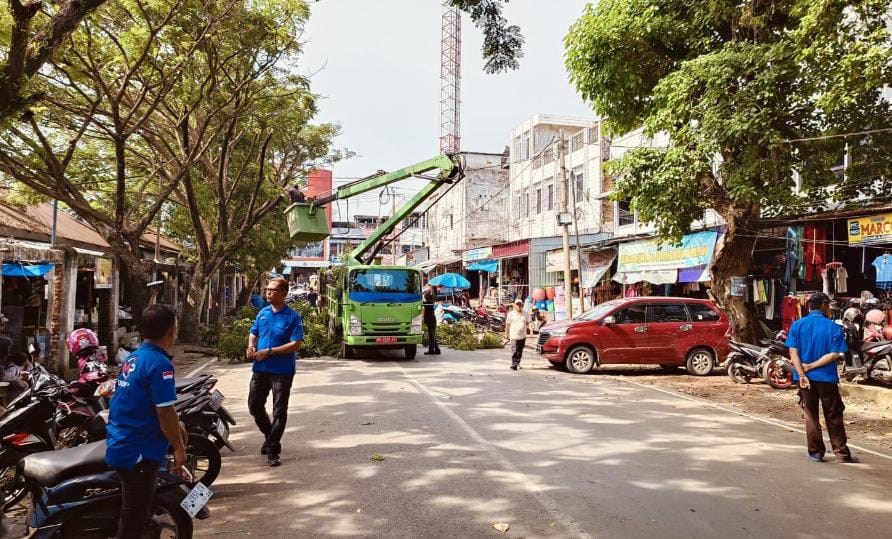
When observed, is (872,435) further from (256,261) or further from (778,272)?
(256,261)

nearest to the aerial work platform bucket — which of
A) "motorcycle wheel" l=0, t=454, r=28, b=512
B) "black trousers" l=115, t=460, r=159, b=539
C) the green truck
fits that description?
the green truck

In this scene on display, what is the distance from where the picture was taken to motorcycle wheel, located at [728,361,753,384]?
42.2 ft

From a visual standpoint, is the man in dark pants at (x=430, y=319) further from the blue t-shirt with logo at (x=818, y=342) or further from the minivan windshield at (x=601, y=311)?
the blue t-shirt with logo at (x=818, y=342)

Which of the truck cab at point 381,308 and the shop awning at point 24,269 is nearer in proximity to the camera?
the shop awning at point 24,269

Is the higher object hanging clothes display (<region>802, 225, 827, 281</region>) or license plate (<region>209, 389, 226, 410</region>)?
hanging clothes display (<region>802, 225, 827, 281</region>)

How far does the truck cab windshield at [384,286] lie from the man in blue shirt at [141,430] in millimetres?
12673

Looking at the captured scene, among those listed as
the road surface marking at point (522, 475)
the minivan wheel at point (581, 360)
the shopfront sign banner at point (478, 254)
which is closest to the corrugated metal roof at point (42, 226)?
the road surface marking at point (522, 475)

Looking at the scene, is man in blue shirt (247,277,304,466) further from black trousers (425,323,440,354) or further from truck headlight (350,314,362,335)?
black trousers (425,323,440,354)

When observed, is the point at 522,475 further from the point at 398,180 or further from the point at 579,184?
the point at 579,184

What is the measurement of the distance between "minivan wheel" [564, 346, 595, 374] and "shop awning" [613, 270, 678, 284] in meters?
5.25

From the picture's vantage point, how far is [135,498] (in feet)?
11.6

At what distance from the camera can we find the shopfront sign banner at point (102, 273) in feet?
47.5

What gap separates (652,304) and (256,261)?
18014 mm

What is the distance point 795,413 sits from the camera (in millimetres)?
9734
